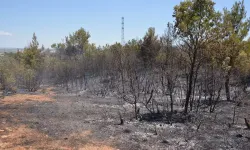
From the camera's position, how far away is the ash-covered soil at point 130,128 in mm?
8523

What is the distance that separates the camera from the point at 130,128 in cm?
1028

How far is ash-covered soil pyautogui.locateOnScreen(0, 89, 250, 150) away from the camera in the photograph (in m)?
8.52

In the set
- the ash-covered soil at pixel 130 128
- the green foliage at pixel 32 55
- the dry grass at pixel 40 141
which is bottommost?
the dry grass at pixel 40 141

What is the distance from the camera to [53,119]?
12.2 meters

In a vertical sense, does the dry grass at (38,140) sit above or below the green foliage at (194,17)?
below

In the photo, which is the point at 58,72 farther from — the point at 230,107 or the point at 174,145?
the point at 174,145

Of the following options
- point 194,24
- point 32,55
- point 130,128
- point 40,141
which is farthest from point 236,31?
point 32,55

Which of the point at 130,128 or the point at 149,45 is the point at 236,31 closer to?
the point at 130,128

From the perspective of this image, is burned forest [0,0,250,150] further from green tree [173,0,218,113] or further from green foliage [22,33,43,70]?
green foliage [22,33,43,70]

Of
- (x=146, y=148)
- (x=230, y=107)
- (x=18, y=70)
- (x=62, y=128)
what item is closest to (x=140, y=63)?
(x=18, y=70)

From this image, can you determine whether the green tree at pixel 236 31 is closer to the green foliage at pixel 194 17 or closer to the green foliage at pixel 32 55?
the green foliage at pixel 194 17

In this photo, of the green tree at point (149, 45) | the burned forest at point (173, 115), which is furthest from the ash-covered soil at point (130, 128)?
the green tree at point (149, 45)

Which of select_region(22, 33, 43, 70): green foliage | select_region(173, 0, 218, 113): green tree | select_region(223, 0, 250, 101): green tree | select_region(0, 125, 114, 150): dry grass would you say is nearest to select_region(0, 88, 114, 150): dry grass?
select_region(0, 125, 114, 150): dry grass

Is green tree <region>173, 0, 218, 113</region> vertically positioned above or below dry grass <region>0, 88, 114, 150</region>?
above
